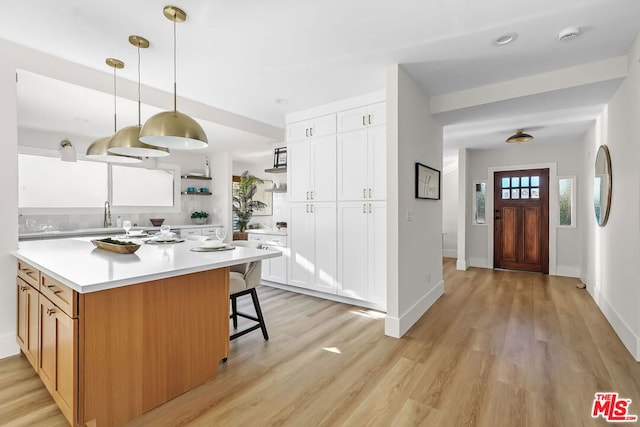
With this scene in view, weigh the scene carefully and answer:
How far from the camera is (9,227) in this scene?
2473 mm

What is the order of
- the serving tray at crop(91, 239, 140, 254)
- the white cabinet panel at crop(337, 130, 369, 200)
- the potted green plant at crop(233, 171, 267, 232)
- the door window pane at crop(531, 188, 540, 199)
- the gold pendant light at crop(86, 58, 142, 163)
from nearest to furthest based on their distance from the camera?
the serving tray at crop(91, 239, 140, 254) < the gold pendant light at crop(86, 58, 142, 163) < the white cabinet panel at crop(337, 130, 369, 200) < the door window pane at crop(531, 188, 540, 199) < the potted green plant at crop(233, 171, 267, 232)

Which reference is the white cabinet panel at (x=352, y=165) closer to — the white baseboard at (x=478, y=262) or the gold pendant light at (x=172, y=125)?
the gold pendant light at (x=172, y=125)

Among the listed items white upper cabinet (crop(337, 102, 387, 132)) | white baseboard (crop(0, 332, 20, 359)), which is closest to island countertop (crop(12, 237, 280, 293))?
white baseboard (crop(0, 332, 20, 359))

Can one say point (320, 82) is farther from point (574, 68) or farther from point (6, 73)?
point (6, 73)

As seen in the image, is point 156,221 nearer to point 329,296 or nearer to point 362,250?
point 329,296

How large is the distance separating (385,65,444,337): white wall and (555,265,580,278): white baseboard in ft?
11.0

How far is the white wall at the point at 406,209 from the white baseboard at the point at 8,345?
10.2 ft

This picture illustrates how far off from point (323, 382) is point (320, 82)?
9.01ft

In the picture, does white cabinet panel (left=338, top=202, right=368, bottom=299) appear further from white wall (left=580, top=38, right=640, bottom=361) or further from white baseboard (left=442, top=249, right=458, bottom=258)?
white baseboard (left=442, top=249, right=458, bottom=258)

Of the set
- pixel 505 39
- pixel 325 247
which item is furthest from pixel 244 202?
pixel 505 39

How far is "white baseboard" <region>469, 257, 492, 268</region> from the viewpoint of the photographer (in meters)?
6.11

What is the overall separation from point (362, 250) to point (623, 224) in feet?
7.93

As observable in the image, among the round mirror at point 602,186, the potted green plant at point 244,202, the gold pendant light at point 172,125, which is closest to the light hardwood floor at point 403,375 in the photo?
the round mirror at point 602,186

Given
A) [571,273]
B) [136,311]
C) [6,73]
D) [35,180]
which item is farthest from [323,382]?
[571,273]
